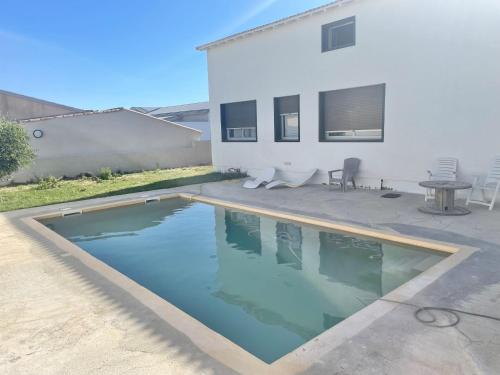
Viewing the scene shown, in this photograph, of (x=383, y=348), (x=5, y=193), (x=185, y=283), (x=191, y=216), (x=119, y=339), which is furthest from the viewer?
(x=5, y=193)

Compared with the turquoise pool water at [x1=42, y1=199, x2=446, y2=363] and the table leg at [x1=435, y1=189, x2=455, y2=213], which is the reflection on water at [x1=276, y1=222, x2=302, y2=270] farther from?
the table leg at [x1=435, y1=189, x2=455, y2=213]

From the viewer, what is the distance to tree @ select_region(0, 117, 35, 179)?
445 inches

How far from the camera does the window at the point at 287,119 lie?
12867 millimetres

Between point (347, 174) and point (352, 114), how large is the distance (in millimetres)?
1938

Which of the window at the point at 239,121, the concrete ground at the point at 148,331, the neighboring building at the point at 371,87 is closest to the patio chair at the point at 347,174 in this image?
the neighboring building at the point at 371,87

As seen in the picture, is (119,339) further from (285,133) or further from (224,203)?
(285,133)

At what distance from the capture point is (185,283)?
18.2 ft

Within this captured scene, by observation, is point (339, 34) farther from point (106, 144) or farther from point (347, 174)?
point (106, 144)

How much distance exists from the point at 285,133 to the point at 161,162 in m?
8.61

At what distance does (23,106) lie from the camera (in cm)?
2320

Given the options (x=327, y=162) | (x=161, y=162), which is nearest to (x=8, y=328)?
(x=327, y=162)

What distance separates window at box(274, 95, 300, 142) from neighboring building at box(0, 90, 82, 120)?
693 inches

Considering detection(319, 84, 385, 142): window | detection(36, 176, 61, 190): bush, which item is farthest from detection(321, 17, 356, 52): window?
detection(36, 176, 61, 190): bush

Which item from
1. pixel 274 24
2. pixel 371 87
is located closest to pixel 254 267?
pixel 371 87
